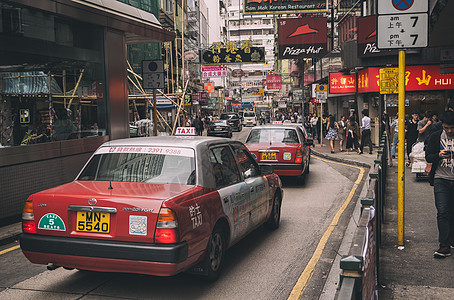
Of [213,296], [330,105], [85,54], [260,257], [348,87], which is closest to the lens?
[213,296]

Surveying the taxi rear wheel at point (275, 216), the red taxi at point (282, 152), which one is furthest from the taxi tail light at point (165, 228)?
the red taxi at point (282, 152)

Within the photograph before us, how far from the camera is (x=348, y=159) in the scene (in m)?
18.4

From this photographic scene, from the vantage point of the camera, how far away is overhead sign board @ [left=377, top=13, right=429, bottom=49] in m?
5.90

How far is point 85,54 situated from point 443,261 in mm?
8509

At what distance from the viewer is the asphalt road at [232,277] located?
16.4 feet

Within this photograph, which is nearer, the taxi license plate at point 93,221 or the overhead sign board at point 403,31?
the taxi license plate at point 93,221

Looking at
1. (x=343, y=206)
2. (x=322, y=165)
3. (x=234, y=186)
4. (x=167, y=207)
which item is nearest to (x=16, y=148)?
(x=234, y=186)

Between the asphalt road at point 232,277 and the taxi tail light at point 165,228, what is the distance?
31.7 inches

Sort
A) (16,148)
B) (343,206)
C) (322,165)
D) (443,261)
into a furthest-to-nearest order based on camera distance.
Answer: (322,165) < (343,206) < (16,148) < (443,261)

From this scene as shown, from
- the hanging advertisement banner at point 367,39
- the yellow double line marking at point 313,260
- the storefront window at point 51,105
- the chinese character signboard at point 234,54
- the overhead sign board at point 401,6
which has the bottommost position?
the yellow double line marking at point 313,260

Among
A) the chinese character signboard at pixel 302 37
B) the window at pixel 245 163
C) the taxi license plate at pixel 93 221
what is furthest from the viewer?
the chinese character signboard at pixel 302 37

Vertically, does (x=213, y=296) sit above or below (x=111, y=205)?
below

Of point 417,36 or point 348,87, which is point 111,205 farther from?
point 348,87

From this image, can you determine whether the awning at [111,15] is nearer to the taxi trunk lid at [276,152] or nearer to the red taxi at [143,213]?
the taxi trunk lid at [276,152]
